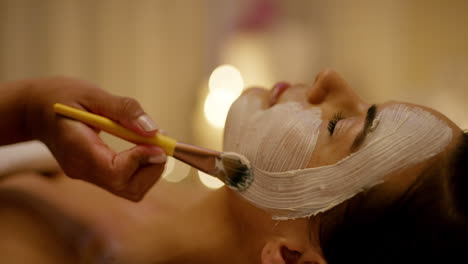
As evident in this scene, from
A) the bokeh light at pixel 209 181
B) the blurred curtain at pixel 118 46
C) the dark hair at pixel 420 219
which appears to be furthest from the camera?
the bokeh light at pixel 209 181

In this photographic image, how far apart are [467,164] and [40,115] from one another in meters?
0.66

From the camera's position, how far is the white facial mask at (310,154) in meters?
0.60

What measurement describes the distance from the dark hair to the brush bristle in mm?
141

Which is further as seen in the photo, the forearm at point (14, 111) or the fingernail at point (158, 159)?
the forearm at point (14, 111)

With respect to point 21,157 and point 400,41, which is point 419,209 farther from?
point 400,41

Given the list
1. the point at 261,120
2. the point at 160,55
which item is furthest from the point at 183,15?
the point at 261,120

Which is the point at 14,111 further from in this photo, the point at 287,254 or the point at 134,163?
the point at 287,254

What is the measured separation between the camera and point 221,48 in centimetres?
197

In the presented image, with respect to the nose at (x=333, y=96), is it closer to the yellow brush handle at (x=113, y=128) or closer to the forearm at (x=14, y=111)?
the yellow brush handle at (x=113, y=128)

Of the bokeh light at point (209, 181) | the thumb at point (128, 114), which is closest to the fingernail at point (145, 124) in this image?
the thumb at point (128, 114)

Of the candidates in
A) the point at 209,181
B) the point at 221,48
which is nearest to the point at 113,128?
the point at 209,181

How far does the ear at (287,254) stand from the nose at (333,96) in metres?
0.21

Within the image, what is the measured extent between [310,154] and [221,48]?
4.62 ft

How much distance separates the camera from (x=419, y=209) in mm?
585
